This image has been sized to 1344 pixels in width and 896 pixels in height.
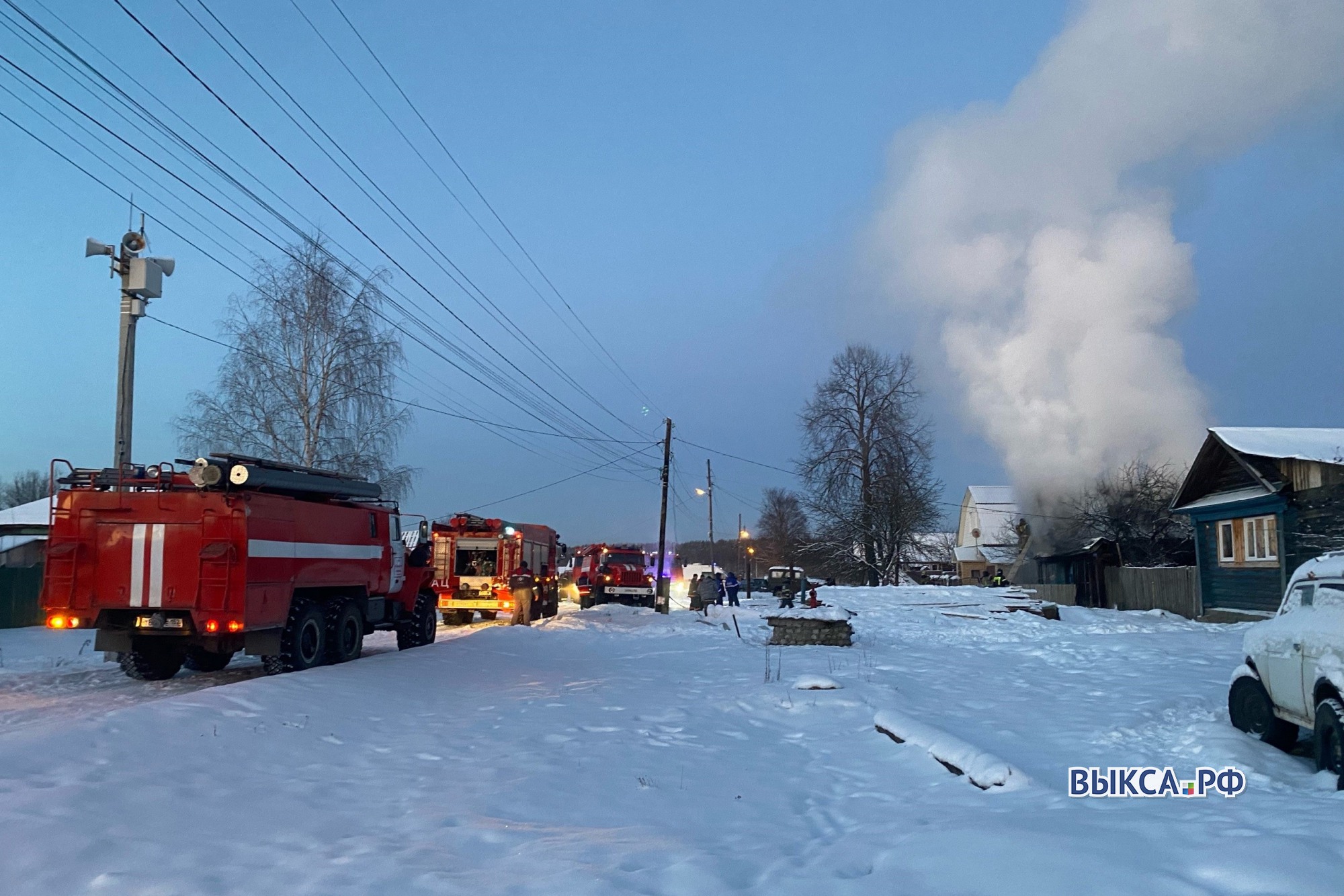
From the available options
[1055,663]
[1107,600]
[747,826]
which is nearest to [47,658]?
[747,826]

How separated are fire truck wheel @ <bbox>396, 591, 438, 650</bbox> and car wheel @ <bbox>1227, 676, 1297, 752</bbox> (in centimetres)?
1367

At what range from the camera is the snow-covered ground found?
4.67m

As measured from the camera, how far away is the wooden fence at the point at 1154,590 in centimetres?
2795

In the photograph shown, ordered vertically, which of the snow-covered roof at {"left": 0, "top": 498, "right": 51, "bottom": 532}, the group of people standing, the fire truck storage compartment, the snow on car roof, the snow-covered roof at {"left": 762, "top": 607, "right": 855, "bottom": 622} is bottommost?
the group of people standing

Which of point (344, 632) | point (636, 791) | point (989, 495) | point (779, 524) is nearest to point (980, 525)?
point (989, 495)

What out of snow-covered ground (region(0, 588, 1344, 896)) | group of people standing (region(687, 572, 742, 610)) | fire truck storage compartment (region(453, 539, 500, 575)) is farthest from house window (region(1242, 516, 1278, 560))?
fire truck storage compartment (region(453, 539, 500, 575))

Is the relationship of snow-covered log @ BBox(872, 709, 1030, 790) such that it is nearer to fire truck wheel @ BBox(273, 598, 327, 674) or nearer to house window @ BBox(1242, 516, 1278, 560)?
fire truck wheel @ BBox(273, 598, 327, 674)

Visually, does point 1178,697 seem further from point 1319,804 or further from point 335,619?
point 335,619

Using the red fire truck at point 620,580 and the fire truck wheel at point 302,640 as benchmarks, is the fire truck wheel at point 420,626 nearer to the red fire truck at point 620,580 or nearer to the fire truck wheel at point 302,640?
the fire truck wheel at point 302,640

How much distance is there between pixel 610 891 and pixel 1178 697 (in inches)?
382

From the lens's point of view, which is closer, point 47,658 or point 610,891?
point 610,891

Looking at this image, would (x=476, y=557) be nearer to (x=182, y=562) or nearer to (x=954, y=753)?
(x=182, y=562)

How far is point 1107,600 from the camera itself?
34.0 meters

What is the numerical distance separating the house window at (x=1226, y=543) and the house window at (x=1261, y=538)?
2.32 feet
